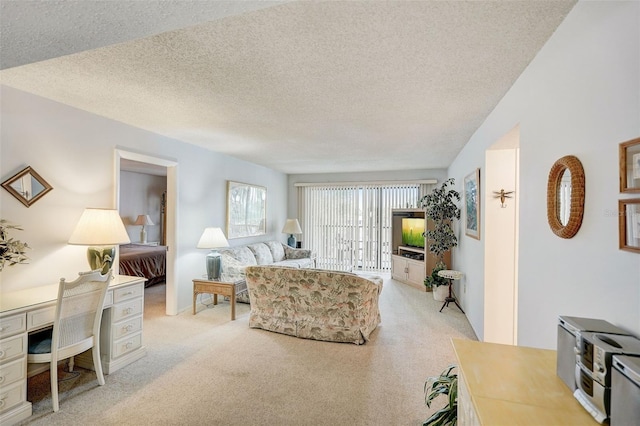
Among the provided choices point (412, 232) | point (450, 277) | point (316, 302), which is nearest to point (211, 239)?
point (316, 302)

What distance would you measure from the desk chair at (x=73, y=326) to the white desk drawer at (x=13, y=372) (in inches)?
2.7

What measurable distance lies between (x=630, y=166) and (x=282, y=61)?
1853mm

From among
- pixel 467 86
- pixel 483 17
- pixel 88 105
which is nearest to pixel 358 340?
pixel 467 86

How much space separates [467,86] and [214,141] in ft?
10.9

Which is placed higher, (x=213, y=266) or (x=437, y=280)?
(x=213, y=266)

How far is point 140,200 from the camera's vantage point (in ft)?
25.0

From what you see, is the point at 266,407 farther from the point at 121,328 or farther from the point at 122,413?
the point at 121,328

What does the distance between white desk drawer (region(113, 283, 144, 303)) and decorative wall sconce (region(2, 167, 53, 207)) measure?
42.5 inches

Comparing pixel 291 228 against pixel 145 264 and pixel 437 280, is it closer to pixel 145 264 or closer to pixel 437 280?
pixel 145 264

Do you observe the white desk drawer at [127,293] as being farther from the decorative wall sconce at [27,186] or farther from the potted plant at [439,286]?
the potted plant at [439,286]

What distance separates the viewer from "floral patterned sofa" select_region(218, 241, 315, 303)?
4590 millimetres

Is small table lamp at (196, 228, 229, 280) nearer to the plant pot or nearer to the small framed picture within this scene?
the plant pot

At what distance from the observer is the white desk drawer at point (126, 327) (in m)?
2.71

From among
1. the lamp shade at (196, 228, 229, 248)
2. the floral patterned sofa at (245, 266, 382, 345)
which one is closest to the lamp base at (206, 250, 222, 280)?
the lamp shade at (196, 228, 229, 248)
